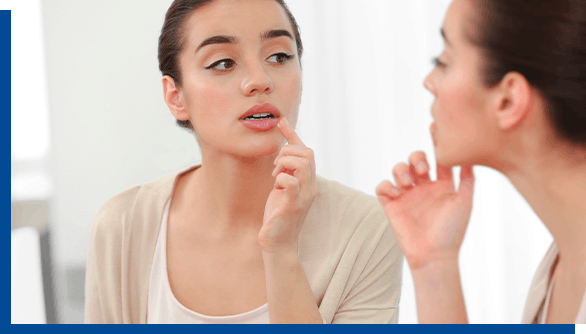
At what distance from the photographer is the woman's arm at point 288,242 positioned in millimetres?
715

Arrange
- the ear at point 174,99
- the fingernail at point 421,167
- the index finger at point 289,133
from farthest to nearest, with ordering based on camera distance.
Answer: the ear at point 174,99 → the index finger at point 289,133 → the fingernail at point 421,167

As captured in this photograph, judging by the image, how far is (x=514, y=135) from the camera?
0.55m

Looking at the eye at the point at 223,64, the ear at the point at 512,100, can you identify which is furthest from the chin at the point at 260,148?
the ear at the point at 512,100

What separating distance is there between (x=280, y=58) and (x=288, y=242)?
29cm

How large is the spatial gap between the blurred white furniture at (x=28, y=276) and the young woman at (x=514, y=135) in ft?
2.72

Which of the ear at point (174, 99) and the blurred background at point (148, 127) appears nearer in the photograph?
the ear at point (174, 99)

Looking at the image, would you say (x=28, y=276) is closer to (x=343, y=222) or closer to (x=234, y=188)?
(x=234, y=188)

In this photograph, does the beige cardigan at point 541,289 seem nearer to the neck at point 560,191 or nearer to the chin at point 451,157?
the neck at point 560,191

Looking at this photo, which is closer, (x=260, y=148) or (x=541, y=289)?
(x=541, y=289)

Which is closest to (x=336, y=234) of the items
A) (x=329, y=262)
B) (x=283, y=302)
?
(x=329, y=262)

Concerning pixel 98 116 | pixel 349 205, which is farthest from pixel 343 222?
pixel 98 116

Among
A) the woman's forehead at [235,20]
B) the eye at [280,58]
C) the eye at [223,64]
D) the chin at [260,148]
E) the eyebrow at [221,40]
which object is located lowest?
the chin at [260,148]

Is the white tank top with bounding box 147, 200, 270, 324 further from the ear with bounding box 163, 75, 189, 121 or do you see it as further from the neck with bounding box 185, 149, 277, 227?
the ear with bounding box 163, 75, 189, 121

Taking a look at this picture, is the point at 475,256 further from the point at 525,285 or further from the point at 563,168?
the point at 563,168
